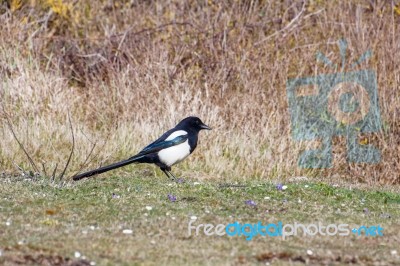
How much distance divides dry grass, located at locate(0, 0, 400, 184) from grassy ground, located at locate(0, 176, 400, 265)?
2.07 metres

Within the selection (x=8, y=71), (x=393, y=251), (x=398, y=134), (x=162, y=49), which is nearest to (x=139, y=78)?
(x=162, y=49)

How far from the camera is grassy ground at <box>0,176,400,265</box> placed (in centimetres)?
597

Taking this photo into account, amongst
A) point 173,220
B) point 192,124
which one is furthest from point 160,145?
point 173,220

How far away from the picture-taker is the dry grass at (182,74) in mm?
11484

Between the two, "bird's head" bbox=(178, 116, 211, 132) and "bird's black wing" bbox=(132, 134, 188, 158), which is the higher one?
"bird's head" bbox=(178, 116, 211, 132)

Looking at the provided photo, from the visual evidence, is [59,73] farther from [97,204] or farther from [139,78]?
[97,204]

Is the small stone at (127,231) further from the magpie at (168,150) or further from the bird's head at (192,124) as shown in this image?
the bird's head at (192,124)

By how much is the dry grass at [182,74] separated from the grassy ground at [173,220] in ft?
6.78

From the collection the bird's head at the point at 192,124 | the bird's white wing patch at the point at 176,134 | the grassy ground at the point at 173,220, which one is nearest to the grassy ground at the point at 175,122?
the grassy ground at the point at 173,220

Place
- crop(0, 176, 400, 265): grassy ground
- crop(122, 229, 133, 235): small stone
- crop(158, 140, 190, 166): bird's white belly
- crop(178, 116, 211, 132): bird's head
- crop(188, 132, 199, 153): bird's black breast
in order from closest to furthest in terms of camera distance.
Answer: crop(0, 176, 400, 265): grassy ground, crop(122, 229, 133, 235): small stone, crop(158, 140, 190, 166): bird's white belly, crop(188, 132, 199, 153): bird's black breast, crop(178, 116, 211, 132): bird's head

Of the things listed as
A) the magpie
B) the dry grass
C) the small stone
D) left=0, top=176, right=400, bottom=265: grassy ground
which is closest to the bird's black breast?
the magpie

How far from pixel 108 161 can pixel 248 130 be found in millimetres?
2181

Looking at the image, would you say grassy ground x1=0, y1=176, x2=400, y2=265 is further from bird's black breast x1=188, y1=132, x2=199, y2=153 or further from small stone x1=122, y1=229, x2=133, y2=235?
bird's black breast x1=188, y1=132, x2=199, y2=153

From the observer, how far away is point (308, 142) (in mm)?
12242
